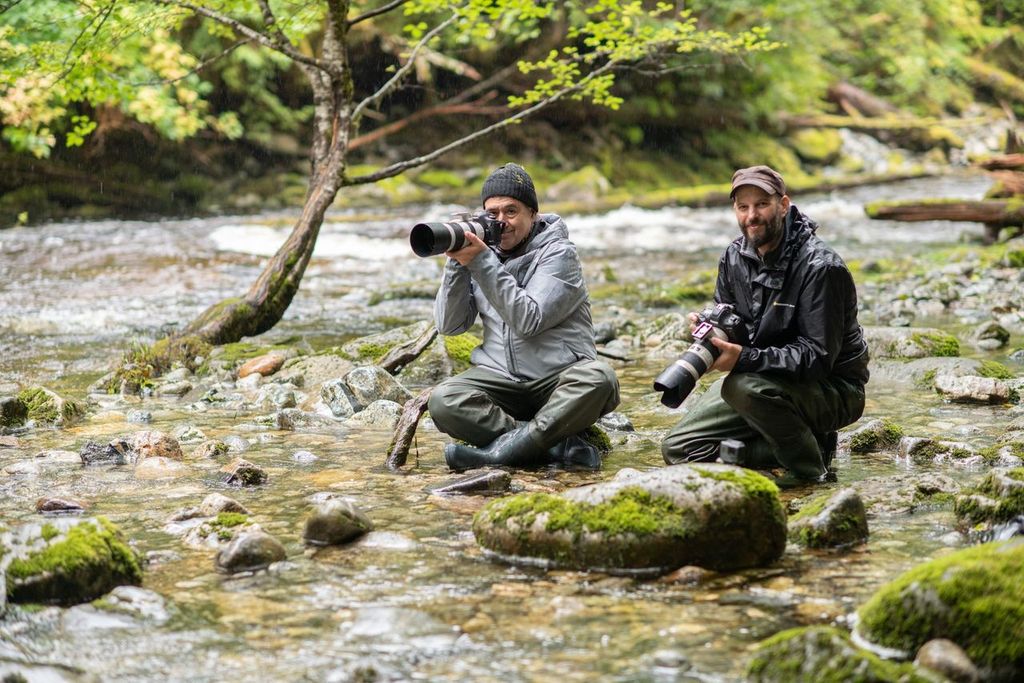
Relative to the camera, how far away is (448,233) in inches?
173

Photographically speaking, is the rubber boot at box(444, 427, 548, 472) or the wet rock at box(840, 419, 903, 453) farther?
the wet rock at box(840, 419, 903, 453)

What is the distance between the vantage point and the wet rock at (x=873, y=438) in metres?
5.22

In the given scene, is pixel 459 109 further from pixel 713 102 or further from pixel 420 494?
pixel 420 494

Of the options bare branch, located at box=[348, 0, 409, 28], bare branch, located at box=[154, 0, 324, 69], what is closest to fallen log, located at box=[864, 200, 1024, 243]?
bare branch, located at box=[348, 0, 409, 28]

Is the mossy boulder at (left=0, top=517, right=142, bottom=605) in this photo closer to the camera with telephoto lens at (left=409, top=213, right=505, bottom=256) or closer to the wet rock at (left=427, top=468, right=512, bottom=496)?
the wet rock at (left=427, top=468, right=512, bottom=496)

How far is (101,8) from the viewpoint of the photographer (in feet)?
23.6

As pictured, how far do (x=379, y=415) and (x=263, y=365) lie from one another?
5.70 feet

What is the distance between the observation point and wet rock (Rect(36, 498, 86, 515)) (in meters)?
4.11

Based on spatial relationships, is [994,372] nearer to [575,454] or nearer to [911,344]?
[911,344]

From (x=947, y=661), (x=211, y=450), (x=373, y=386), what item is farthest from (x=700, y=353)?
(x=373, y=386)

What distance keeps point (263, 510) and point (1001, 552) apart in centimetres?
280

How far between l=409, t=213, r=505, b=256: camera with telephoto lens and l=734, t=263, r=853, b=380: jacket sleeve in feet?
4.28

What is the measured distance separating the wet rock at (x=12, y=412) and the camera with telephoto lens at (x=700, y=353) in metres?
4.01

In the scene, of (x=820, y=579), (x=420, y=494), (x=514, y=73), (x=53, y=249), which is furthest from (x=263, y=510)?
(x=514, y=73)
